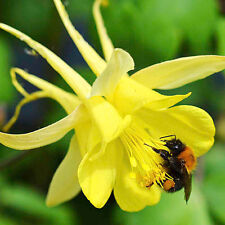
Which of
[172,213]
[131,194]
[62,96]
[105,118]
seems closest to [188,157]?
[131,194]

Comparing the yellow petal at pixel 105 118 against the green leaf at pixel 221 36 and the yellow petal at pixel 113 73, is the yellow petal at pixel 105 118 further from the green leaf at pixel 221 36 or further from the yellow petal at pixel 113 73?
the green leaf at pixel 221 36

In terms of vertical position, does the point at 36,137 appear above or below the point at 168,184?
above

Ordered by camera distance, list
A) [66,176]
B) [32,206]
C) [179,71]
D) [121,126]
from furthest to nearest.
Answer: [32,206] → [66,176] → [179,71] → [121,126]

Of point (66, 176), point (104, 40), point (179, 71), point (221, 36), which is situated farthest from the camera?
point (221, 36)

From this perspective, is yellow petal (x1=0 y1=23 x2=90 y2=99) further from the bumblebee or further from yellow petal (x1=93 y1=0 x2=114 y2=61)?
the bumblebee

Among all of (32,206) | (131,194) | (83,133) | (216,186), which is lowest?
(216,186)

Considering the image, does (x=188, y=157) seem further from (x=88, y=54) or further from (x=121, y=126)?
(x=88, y=54)
